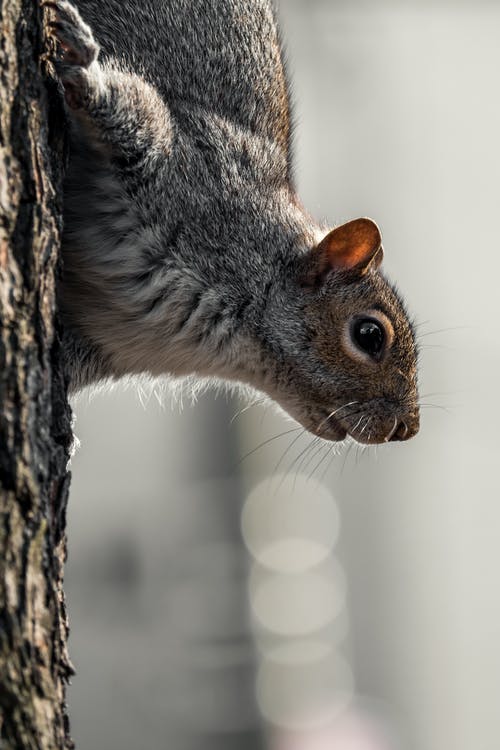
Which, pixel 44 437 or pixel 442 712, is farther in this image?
pixel 442 712

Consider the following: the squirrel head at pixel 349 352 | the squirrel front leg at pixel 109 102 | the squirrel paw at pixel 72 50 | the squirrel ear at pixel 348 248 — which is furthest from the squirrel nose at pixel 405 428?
the squirrel paw at pixel 72 50

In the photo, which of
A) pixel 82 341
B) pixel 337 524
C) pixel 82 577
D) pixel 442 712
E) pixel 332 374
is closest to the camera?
pixel 82 341

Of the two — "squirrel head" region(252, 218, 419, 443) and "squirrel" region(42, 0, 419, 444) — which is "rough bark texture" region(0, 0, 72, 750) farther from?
"squirrel head" region(252, 218, 419, 443)

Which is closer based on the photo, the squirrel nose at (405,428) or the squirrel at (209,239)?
the squirrel at (209,239)

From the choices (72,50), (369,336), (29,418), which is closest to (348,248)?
(369,336)

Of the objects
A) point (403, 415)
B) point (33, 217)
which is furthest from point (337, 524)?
point (33, 217)

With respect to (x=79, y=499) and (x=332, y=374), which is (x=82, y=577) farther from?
(x=332, y=374)

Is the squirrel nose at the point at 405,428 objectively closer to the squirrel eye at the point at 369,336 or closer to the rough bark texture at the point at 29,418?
the squirrel eye at the point at 369,336
